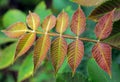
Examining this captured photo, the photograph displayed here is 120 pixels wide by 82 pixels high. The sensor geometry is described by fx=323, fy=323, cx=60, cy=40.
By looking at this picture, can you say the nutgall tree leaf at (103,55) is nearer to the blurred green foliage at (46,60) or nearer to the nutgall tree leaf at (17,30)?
the blurred green foliage at (46,60)

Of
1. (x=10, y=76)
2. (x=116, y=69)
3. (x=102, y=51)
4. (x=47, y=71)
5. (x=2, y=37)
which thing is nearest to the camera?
(x=102, y=51)

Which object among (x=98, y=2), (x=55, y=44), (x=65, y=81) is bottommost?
(x=65, y=81)

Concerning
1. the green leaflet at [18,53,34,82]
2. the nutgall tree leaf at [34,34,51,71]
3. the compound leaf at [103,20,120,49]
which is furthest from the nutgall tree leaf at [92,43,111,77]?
the green leaflet at [18,53,34,82]

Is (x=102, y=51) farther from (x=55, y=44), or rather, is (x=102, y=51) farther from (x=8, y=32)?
(x=8, y=32)

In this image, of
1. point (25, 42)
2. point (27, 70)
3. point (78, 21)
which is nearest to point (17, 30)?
point (25, 42)

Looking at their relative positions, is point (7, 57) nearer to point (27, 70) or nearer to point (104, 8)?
point (27, 70)

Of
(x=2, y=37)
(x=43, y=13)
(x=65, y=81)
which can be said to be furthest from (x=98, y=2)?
(x=2, y=37)
